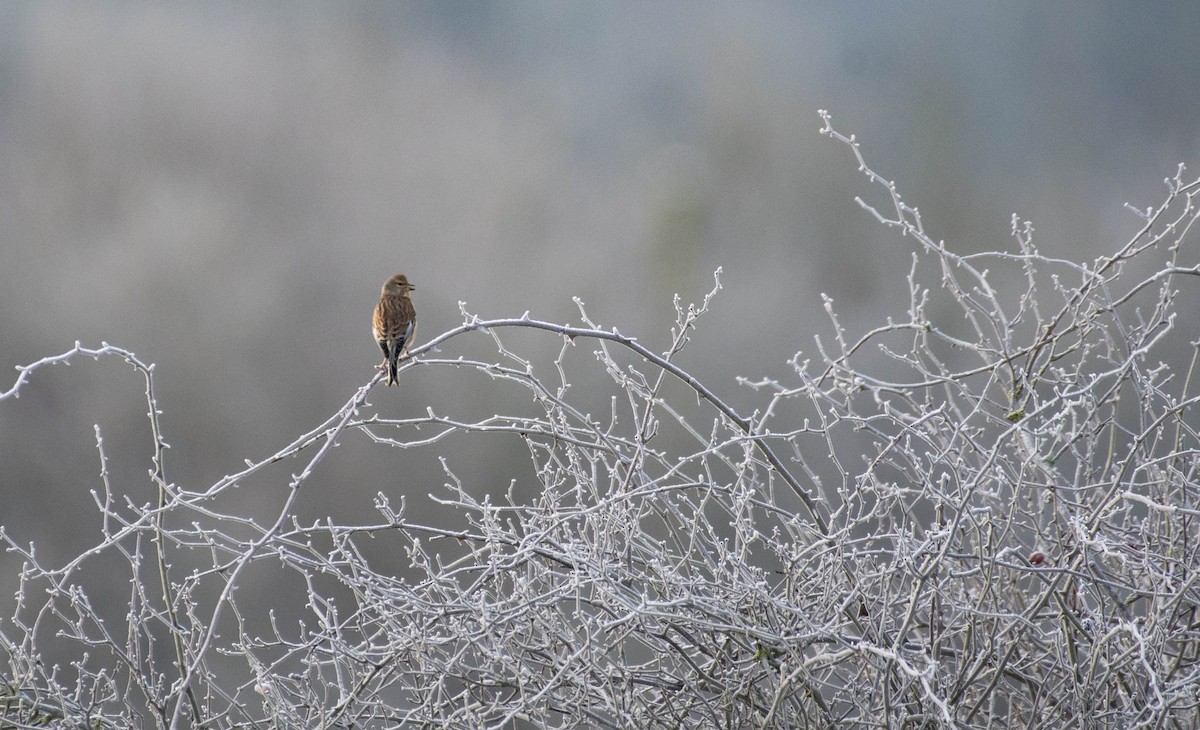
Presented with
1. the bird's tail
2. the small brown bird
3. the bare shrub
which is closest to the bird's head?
the small brown bird

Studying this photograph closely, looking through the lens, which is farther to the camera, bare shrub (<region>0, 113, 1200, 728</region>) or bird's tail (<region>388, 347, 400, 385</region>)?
bird's tail (<region>388, 347, 400, 385</region>)

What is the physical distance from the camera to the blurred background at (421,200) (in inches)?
140

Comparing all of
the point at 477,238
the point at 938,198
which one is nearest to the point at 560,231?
the point at 477,238

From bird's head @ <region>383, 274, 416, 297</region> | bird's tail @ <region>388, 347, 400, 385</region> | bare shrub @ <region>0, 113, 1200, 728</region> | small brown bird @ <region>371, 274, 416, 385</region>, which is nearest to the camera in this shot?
bare shrub @ <region>0, 113, 1200, 728</region>

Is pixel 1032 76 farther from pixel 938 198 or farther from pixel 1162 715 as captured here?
pixel 1162 715

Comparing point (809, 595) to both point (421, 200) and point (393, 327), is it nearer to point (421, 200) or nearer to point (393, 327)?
point (393, 327)

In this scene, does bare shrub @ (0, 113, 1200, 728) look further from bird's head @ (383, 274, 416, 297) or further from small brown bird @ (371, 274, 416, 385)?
bird's head @ (383, 274, 416, 297)

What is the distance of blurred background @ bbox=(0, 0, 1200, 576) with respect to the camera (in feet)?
11.7

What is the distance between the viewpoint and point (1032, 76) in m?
3.93

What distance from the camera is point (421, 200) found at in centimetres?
382

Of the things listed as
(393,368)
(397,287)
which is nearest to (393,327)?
(393,368)

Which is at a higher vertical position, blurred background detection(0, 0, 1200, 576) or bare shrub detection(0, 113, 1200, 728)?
blurred background detection(0, 0, 1200, 576)

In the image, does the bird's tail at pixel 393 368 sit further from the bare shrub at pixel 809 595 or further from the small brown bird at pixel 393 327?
the bare shrub at pixel 809 595

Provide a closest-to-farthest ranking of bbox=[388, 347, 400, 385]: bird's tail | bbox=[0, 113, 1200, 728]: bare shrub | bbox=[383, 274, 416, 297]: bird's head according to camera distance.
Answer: bbox=[0, 113, 1200, 728]: bare shrub → bbox=[388, 347, 400, 385]: bird's tail → bbox=[383, 274, 416, 297]: bird's head
